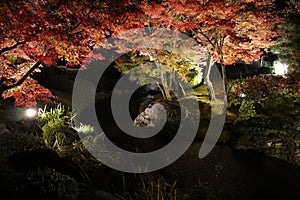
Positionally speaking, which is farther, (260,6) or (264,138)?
(260,6)

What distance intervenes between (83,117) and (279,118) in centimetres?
883

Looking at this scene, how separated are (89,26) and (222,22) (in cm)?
590

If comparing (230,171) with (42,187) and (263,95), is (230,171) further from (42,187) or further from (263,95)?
(42,187)

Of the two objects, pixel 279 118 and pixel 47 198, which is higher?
pixel 279 118

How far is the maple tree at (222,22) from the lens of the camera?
10523mm

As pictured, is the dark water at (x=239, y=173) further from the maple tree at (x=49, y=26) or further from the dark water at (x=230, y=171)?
the maple tree at (x=49, y=26)

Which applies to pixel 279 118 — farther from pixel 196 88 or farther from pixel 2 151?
pixel 2 151

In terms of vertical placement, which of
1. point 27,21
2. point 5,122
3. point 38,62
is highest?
point 27,21

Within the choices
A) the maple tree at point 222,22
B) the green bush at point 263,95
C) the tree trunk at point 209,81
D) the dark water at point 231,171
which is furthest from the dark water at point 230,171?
the maple tree at point 222,22

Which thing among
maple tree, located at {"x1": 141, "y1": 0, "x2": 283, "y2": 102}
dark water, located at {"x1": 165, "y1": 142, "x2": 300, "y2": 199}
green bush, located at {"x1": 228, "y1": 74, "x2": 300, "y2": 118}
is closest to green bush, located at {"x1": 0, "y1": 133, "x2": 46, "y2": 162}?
dark water, located at {"x1": 165, "y1": 142, "x2": 300, "y2": 199}

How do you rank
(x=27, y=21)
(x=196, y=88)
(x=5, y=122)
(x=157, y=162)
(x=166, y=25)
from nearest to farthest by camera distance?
1. (x=27, y=21)
2. (x=157, y=162)
3. (x=5, y=122)
4. (x=166, y=25)
5. (x=196, y=88)

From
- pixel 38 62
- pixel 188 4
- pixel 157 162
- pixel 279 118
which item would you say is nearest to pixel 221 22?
pixel 188 4

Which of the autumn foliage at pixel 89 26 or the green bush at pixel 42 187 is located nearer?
the green bush at pixel 42 187

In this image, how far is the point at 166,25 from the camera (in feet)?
39.5
